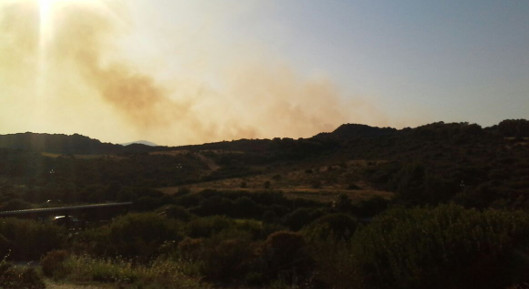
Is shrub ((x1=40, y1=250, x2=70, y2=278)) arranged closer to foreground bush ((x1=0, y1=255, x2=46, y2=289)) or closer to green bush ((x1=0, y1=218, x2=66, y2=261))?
foreground bush ((x1=0, y1=255, x2=46, y2=289))

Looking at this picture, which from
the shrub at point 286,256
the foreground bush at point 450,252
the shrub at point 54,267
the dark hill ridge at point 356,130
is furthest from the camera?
the dark hill ridge at point 356,130

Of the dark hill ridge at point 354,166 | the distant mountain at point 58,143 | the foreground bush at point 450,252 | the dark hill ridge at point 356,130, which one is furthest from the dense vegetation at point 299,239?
the dark hill ridge at point 356,130

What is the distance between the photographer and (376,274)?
12164 mm

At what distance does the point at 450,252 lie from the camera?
1122 centimetres

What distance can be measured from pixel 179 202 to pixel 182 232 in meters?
21.5

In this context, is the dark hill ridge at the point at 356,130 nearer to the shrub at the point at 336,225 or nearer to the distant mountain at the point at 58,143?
the distant mountain at the point at 58,143

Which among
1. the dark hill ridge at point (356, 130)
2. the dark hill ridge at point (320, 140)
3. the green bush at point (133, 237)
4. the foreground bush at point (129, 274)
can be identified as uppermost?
the dark hill ridge at point (356, 130)

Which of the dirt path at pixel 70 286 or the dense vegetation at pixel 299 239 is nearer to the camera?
the dense vegetation at pixel 299 239

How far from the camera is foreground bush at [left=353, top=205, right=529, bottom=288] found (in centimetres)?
1083

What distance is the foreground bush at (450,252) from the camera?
1083 cm

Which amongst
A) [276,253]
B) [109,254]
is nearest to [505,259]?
[276,253]

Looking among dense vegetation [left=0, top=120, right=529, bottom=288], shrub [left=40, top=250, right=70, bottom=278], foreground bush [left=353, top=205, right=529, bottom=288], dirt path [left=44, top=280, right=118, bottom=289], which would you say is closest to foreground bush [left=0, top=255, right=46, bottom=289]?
dense vegetation [left=0, top=120, right=529, bottom=288]

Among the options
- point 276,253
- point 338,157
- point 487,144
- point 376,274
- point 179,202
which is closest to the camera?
point 376,274

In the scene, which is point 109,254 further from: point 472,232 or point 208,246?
point 472,232
